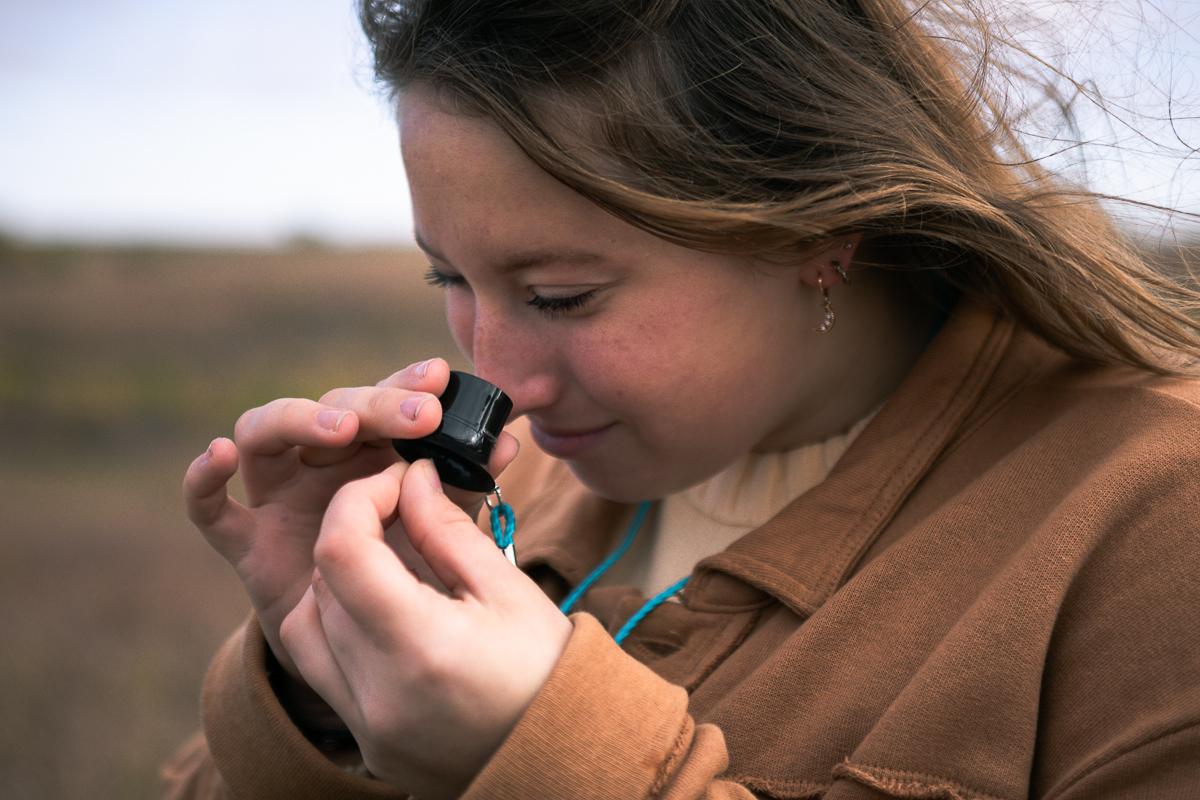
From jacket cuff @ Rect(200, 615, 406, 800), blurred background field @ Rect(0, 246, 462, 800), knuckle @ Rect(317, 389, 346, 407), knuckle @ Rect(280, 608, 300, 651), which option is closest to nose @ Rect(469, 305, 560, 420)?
knuckle @ Rect(317, 389, 346, 407)

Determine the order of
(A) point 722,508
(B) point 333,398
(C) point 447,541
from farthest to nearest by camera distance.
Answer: (A) point 722,508, (B) point 333,398, (C) point 447,541

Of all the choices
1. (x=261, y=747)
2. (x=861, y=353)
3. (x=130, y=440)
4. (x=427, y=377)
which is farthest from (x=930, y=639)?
(x=130, y=440)

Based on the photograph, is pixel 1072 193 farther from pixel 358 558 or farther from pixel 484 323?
pixel 358 558

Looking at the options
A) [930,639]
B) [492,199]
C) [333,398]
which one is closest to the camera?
[930,639]

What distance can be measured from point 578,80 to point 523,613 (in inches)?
30.3

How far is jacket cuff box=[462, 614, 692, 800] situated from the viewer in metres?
1.23

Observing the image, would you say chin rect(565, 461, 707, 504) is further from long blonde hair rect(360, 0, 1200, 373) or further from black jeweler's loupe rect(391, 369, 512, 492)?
long blonde hair rect(360, 0, 1200, 373)

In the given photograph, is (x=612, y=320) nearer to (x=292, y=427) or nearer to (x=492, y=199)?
(x=492, y=199)

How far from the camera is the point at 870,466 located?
1738 mm

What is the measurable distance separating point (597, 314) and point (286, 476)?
0.63 meters

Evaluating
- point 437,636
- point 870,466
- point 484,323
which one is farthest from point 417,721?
point 870,466

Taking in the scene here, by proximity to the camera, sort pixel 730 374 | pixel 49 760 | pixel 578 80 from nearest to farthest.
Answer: pixel 578 80 → pixel 730 374 → pixel 49 760

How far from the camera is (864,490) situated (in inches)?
67.7

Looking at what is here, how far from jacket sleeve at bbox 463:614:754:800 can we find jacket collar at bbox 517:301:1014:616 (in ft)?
1.25
